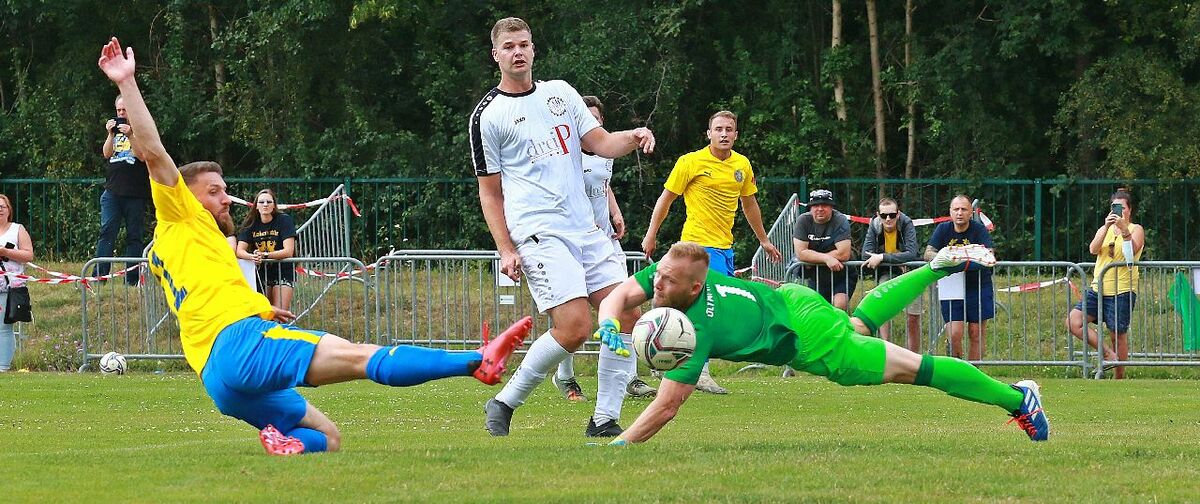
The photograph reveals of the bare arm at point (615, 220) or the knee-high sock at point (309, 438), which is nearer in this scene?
the knee-high sock at point (309, 438)

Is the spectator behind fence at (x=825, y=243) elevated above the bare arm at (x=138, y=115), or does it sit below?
below

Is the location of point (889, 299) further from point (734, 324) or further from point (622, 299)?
point (622, 299)

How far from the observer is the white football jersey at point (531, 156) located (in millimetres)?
8578

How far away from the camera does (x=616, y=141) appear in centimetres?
864

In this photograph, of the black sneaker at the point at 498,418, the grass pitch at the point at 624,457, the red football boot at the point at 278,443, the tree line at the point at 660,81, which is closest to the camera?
the grass pitch at the point at 624,457

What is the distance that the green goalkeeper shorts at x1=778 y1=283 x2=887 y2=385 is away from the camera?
7633mm

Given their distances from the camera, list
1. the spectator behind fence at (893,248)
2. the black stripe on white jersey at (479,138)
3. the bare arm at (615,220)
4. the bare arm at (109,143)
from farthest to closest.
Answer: the bare arm at (109,143) → the spectator behind fence at (893,248) → the bare arm at (615,220) → the black stripe on white jersey at (479,138)

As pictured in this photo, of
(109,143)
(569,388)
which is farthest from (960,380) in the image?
(109,143)

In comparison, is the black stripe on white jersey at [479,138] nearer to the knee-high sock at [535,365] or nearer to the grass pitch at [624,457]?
the knee-high sock at [535,365]

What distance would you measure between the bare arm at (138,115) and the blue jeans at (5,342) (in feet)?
30.8

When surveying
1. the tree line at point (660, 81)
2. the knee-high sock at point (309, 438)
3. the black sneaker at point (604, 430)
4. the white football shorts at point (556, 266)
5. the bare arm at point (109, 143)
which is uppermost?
the tree line at point (660, 81)

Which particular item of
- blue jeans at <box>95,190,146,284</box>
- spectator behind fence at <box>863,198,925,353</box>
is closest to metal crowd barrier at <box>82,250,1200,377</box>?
spectator behind fence at <box>863,198,925,353</box>

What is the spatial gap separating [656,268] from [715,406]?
13.7 ft

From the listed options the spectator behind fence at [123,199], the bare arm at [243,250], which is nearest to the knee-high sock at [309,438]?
the bare arm at [243,250]
